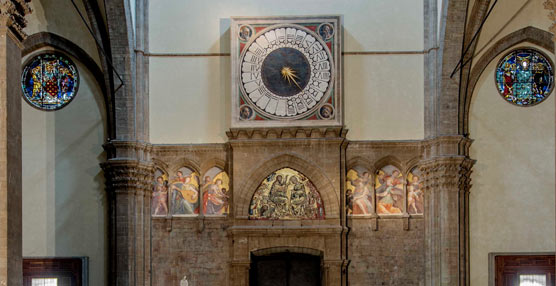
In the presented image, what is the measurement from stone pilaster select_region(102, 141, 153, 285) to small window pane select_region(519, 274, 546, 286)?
30.9 ft

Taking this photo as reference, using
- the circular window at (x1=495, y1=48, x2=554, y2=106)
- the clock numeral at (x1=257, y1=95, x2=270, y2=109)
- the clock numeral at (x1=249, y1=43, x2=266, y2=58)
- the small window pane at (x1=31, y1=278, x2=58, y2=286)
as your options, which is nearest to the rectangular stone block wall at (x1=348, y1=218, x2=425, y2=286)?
the clock numeral at (x1=257, y1=95, x2=270, y2=109)

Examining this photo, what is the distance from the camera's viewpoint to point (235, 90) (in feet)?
62.4

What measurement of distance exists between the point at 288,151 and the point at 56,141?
19.3ft

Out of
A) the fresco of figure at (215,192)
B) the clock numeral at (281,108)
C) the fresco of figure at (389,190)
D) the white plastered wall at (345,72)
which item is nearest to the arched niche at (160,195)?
the white plastered wall at (345,72)

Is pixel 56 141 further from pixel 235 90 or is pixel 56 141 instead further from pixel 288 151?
pixel 288 151

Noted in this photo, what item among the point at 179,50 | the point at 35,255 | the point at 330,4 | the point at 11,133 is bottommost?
the point at 35,255

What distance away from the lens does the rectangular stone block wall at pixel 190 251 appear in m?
19.2

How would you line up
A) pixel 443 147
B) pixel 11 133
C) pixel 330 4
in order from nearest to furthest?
pixel 11 133 → pixel 443 147 → pixel 330 4

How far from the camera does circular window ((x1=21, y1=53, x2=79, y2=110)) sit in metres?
19.2

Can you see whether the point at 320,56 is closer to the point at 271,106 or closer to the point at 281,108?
the point at 281,108

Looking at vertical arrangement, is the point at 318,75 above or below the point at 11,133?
above

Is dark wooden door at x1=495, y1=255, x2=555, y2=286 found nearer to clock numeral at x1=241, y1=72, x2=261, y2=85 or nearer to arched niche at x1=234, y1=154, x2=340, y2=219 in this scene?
arched niche at x1=234, y1=154, x2=340, y2=219

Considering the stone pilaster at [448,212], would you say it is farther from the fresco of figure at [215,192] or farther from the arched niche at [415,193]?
the fresco of figure at [215,192]

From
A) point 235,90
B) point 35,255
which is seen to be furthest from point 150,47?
point 35,255
